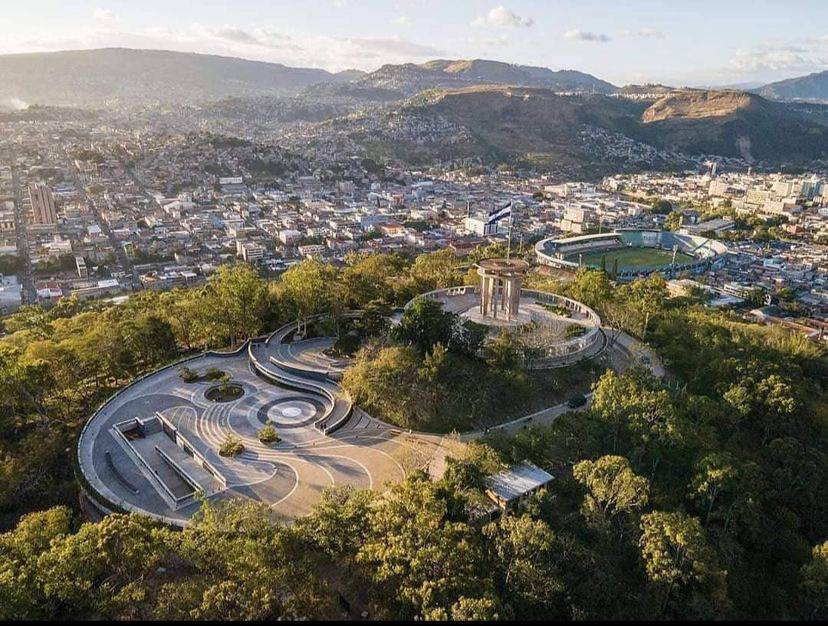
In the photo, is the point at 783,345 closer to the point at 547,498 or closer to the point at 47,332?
the point at 547,498

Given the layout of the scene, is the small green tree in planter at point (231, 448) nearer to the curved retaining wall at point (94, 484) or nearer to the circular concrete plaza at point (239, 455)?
the circular concrete plaza at point (239, 455)

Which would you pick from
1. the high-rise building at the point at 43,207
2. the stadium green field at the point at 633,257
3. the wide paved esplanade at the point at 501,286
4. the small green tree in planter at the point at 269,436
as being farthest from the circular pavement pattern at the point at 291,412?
the high-rise building at the point at 43,207

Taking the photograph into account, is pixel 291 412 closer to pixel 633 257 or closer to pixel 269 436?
pixel 269 436

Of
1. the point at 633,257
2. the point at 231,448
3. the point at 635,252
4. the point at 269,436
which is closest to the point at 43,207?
the point at 231,448

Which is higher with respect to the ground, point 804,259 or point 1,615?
point 1,615

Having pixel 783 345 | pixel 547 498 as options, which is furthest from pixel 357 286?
pixel 783 345

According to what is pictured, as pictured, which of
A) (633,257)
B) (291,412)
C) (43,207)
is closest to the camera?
(291,412)
